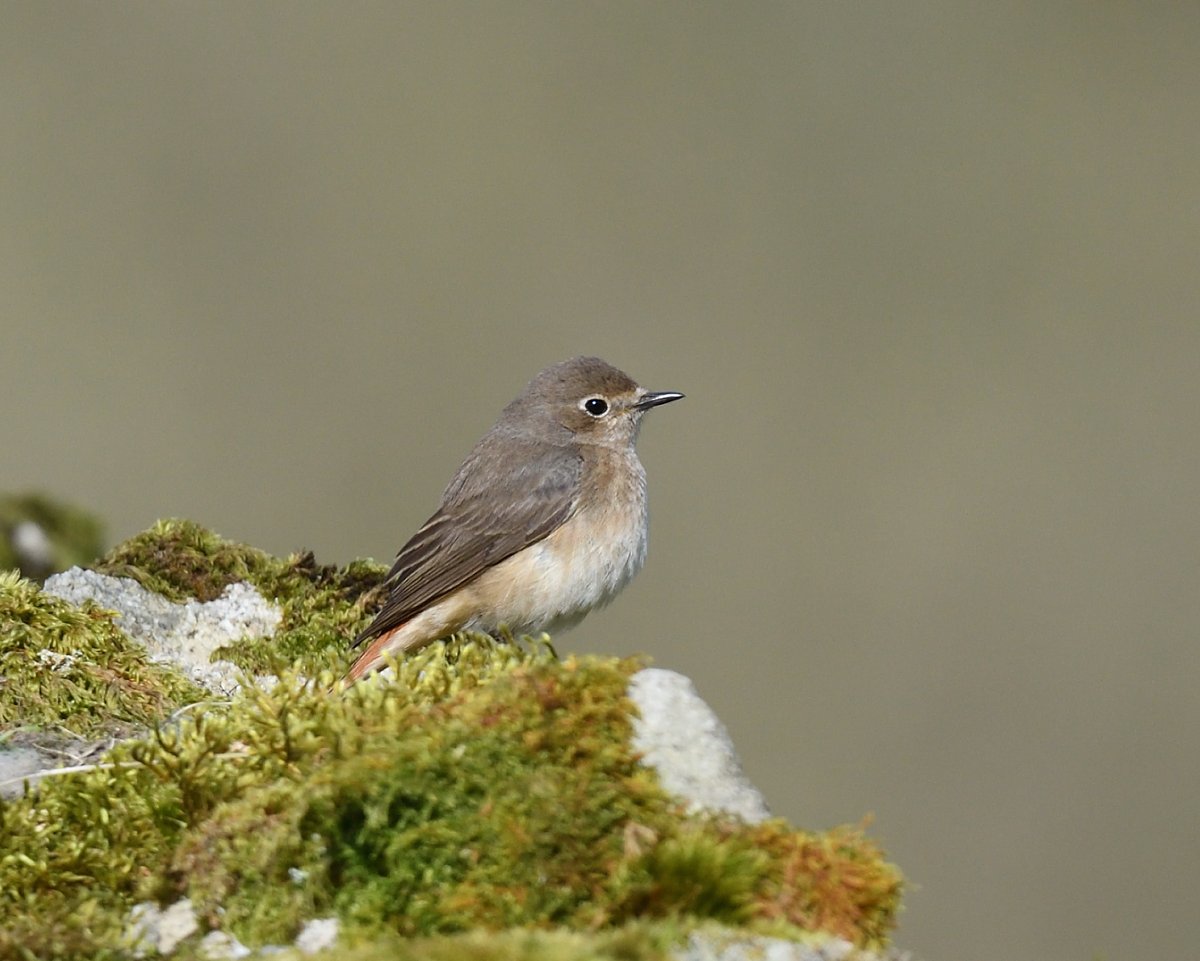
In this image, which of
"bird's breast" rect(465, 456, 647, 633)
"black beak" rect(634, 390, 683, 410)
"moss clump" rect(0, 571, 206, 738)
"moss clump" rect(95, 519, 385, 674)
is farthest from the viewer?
"black beak" rect(634, 390, 683, 410)

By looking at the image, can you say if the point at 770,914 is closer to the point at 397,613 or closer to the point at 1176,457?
the point at 397,613

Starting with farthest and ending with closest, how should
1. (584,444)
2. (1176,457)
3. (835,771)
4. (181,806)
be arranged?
(1176,457) → (835,771) → (584,444) → (181,806)

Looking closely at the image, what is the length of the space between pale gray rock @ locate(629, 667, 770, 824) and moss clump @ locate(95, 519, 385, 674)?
2.53 metres

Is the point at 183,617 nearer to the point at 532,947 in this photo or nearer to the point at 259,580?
the point at 259,580

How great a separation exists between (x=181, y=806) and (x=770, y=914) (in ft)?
4.80

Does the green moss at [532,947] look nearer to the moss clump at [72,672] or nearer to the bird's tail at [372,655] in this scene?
the moss clump at [72,672]

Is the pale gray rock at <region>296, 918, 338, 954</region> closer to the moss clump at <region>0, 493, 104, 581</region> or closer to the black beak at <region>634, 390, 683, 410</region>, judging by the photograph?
the moss clump at <region>0, 493, 104, 581</region>

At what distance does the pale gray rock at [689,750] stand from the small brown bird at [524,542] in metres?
3.17

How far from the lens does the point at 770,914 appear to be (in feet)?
9.37

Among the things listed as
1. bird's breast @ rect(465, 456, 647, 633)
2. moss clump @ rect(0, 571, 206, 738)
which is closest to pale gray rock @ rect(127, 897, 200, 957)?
moss clump @ rect(0, 571, 206, 738)

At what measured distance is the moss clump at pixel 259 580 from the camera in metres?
5.98

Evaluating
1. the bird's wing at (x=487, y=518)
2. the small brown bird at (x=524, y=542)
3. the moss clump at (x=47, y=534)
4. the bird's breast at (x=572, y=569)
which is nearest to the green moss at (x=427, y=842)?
the small brown bird at (x=524, y=542)

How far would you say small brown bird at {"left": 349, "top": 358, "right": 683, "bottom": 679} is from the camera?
6996 mm

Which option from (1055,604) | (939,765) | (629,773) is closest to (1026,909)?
(939,765)
